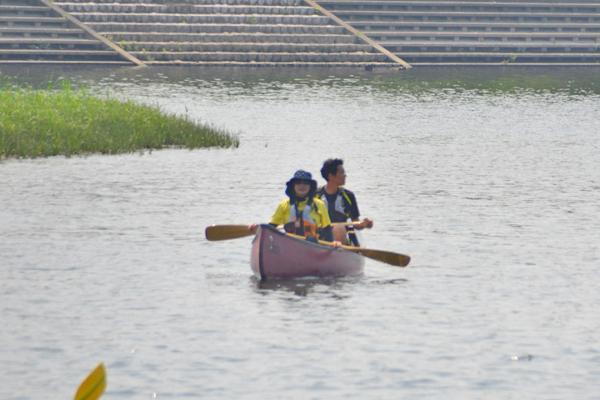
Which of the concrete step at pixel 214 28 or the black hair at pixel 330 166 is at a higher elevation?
the black hair at pixel 330 166

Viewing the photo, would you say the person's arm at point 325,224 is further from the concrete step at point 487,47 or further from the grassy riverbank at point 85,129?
the concrete step at point 487,47

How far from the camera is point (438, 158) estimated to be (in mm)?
26938

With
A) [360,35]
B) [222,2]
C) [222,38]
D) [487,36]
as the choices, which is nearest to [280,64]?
[222,38]

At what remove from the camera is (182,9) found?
185ft

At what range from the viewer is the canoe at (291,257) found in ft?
42.6

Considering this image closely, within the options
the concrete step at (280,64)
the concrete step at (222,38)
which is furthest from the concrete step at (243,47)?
the concrete step at (280,64)

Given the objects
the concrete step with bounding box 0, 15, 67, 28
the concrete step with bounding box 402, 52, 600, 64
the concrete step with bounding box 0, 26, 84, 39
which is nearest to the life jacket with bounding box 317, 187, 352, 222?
the concrete step with bounding box 0, 26, 84, 39

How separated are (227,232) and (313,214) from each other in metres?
1.81

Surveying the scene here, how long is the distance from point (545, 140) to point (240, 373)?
2308 cm

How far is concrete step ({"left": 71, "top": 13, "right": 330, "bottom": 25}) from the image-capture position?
53625 mm

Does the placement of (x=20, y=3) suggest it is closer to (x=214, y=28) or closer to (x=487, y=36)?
(x=214, y=28)

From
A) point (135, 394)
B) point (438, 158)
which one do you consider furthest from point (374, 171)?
point (135, 394)

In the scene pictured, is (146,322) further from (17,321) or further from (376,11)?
(376,11)

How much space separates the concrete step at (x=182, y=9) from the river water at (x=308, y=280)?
2522 centimetres
